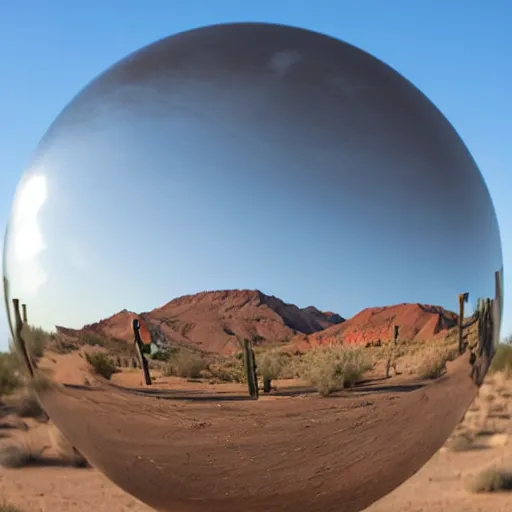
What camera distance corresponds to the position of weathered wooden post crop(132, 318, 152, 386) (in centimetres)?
452

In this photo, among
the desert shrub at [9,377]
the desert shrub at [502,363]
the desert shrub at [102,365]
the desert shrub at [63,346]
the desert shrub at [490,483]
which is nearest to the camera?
the desert shrub at [102,365]

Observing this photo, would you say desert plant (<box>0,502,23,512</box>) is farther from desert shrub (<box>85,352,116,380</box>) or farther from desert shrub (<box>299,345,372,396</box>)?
desert shrub (<box>299,345,372,396</box>)

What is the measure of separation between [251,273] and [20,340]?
7.97ft

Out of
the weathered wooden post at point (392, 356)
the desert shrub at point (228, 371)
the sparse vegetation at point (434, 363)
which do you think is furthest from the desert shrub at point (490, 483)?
the desert shrub at point (228, 371)

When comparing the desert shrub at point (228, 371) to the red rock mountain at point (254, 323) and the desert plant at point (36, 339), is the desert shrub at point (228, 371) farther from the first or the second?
the desert plant at point (36, 339)

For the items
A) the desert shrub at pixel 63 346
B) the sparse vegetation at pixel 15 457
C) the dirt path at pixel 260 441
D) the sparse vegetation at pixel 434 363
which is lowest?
the sparse vegetation at pixel 15 457

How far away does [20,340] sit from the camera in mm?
5719

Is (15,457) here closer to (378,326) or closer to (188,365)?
(188,365)

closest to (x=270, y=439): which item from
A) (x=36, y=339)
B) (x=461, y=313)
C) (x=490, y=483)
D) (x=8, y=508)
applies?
(x=461, y=313)

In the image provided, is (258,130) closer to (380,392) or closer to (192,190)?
(192,190)

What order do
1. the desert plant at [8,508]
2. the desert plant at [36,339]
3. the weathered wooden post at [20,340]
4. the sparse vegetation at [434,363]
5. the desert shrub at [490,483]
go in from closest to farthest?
the sparse vegetation at [434,363] < the desert plant at [36,339] < the weathered wooden post at [20,340] < the desert plant at [8,508] < the desert shrub at [490,483]

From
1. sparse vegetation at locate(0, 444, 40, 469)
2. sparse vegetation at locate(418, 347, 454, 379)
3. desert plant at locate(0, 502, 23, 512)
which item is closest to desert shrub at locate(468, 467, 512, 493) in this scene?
sparse vegetation at locate(418, 347, 454, 379)

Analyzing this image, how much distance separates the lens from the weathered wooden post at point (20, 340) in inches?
214

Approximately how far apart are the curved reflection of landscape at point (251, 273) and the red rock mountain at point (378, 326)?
0.04ft
